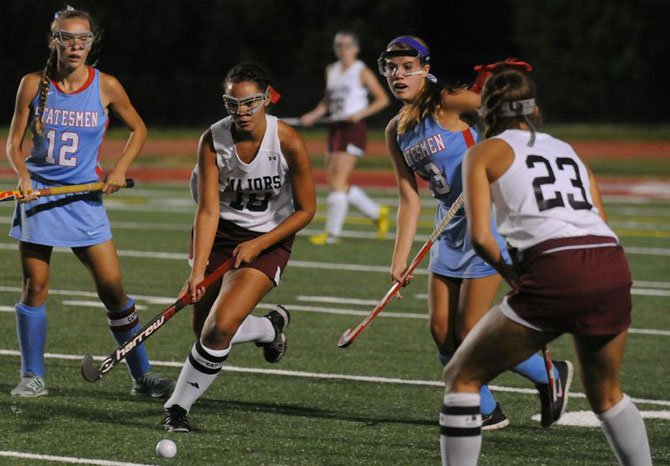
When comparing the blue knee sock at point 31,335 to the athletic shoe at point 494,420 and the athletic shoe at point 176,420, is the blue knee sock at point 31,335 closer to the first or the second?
the athletic shoe at point 176,420

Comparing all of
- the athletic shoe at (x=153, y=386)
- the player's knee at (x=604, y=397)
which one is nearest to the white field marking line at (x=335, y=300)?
the athletic shoe at (x=153, y=386)

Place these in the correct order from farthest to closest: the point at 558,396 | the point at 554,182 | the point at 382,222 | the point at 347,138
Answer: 1. the point at 382,222
2. the point at 347,138
3. the point at 558,396
4. the point at 554,182

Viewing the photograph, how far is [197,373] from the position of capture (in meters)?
5.74

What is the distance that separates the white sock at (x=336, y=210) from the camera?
13.0m

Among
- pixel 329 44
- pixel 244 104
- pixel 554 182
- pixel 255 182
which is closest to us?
pixel 554 182

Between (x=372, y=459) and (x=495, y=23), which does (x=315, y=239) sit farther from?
(x=495, y=23)

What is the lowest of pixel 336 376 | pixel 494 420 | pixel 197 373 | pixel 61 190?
pixel 336 376

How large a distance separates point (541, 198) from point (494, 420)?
1.95m

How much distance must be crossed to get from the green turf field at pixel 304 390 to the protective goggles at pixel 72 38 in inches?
69.0

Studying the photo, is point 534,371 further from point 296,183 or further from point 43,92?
point 43,92

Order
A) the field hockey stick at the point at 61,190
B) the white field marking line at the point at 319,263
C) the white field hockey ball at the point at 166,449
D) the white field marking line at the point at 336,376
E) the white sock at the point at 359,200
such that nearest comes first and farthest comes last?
the white field hockey ball at the point at 166,449 → the field hockey stick at the point at 61,190 → the white field marking line at the point at 336,376 → the white field marking line at the point at 319,263 → the white sock at the point at 359,200

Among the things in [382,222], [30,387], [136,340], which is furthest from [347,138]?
[136,340]

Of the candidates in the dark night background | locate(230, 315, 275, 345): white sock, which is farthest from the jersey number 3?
the dark night background

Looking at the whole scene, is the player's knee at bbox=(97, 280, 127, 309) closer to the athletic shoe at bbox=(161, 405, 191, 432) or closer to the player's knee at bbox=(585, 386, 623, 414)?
the athletic shoe at bbox=(161, 405, 191, 432)
